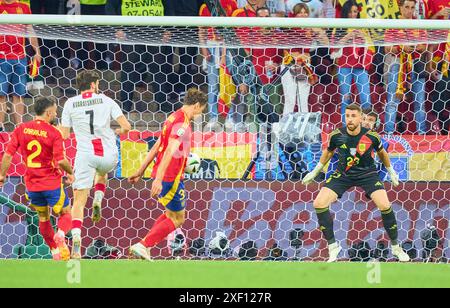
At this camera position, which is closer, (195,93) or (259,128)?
(195,93)

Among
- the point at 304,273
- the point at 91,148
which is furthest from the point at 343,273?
the point at 91,148

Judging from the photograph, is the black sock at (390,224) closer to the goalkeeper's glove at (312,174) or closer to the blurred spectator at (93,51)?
the goalkeeper's glove at (312,174)

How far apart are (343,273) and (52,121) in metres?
2.79

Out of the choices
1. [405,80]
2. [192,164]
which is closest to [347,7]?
[405,80]

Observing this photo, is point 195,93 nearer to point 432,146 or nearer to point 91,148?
point 91,148

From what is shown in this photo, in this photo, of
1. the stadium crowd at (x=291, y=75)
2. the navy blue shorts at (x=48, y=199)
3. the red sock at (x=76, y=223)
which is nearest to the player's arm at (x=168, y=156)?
the red sock at (x=76, y=223)

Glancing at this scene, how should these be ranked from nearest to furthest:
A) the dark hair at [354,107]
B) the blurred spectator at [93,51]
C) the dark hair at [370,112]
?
1. the dark hair at [354,107]
2. the dark hair at [370,112]
3. the blurred spectator at [93,51]

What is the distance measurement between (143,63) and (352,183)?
2.42 metres

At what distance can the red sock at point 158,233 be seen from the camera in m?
10.3

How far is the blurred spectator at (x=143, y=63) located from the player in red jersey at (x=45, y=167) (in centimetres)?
153

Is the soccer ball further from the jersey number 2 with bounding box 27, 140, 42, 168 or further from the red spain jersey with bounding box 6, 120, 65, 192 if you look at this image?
the jersey number 2 with bounding box 27, 140, 42, 168

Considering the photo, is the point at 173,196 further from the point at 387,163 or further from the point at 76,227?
the point at 387,163

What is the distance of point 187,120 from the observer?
10.2 metres

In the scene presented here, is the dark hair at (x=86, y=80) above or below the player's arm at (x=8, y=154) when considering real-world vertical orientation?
above
